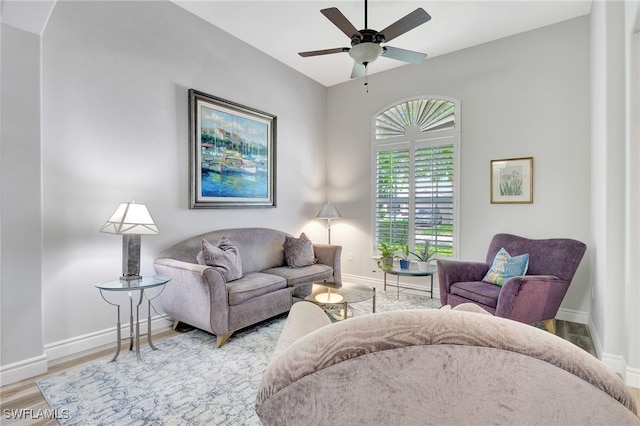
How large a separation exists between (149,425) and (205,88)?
3.14 metres

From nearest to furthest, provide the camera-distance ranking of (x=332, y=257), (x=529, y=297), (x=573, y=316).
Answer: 1. (x=529, y=297)
2. (x=573, y=316)
3. (x=332, y=257)

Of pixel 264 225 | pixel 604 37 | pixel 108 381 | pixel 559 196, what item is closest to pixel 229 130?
pixel 264 225

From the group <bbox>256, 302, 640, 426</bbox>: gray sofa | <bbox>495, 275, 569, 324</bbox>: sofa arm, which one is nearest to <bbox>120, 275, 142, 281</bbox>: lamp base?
<bbox>256, 302, 640, 426</bbox>: gray sofa

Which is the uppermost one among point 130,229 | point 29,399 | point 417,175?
point 417,175

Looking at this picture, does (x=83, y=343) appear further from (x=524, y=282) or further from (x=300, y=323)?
(x=524, y=282)

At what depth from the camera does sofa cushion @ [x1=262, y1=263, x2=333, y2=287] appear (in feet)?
11.3

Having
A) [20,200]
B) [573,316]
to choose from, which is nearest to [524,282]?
[573,316]

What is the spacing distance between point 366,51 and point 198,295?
95.3 inches

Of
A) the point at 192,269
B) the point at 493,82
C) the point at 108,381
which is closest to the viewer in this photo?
the point at 108,381

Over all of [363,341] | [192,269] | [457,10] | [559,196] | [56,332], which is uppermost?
[457,10]

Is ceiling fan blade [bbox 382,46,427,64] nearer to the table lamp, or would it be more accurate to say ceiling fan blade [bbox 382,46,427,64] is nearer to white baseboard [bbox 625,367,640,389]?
the table lamp

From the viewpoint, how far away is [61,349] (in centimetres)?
244

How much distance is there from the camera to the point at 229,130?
12.2ft

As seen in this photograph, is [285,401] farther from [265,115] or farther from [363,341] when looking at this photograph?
[265,115]
